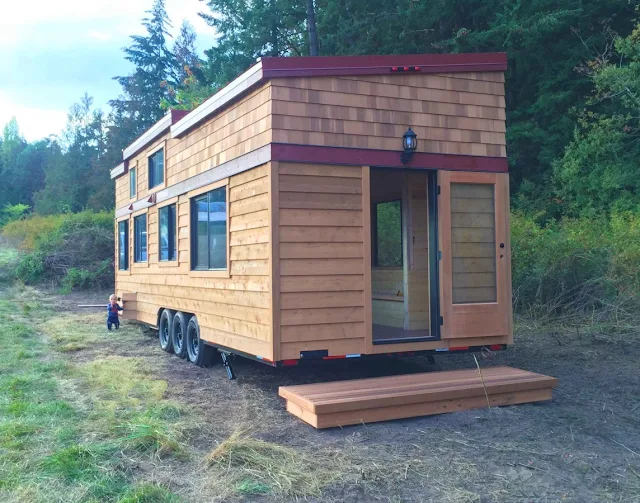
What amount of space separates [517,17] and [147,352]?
12.9 metres

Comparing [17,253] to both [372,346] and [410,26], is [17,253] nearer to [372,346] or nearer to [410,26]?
[410,26]

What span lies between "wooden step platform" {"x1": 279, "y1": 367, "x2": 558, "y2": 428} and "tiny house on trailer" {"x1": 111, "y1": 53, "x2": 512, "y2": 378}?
497mm

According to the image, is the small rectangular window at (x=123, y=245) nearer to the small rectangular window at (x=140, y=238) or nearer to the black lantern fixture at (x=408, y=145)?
the small rectangular window at (x=140, y=238)

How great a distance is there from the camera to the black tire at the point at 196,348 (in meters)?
7.86

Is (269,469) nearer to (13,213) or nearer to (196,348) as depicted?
(196,348)

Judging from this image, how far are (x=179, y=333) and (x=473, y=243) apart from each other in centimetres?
452

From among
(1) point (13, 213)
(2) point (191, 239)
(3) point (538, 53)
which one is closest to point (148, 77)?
(1) point (13, 213)

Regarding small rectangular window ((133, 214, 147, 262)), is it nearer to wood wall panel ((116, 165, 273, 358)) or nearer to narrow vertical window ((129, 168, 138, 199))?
narrow vertical window ((129, 168, 138, 199))

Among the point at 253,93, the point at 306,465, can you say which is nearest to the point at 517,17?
the point at 253,93

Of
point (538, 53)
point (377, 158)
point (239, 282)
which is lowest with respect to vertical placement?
point (239, 282)

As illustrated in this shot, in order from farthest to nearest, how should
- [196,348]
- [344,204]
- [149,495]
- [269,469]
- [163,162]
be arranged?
[163,162], [196,348], [344,204], [269,469], [149,495]

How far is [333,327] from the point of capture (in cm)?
590

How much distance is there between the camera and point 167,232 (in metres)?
9.33

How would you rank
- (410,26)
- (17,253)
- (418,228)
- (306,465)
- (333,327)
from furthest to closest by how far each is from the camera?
(17,253) → (410,26) → (418,228) → (333,327) → (306,465)
